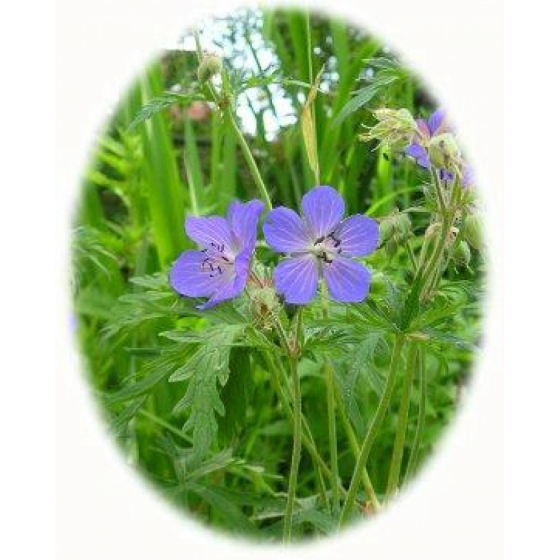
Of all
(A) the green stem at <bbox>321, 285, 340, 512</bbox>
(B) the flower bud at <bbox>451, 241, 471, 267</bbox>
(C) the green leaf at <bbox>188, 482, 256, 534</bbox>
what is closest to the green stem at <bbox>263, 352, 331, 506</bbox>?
(A) the green stem at <bbox>321, 285, 340, 512</bbox>

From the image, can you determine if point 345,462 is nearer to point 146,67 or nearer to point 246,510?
point 246,510

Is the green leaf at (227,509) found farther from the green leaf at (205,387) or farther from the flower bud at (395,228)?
the flower bud at (395,228)

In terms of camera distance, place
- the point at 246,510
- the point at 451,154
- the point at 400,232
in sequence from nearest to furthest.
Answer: the point at 451,154
the point at 400,232
the point at 246,510

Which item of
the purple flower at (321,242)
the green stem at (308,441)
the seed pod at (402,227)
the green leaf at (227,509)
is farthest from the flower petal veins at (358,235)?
the green leaf at (227,509)

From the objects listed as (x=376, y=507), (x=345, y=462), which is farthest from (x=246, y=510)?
(x=376, y=507)

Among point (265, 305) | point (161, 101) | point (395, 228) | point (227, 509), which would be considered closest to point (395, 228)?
point (395, 228)

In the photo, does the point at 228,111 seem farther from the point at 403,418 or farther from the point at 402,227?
the point at 403,418
